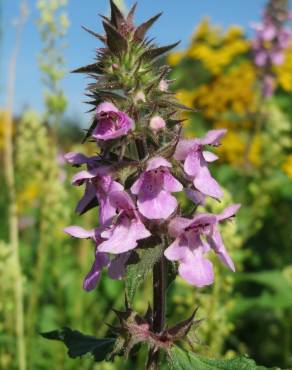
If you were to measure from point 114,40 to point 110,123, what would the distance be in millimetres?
215

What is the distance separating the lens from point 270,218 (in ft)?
16.8

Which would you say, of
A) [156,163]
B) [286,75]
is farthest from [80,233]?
[286,75]

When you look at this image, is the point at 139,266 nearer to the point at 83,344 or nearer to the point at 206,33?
the point at 83,344

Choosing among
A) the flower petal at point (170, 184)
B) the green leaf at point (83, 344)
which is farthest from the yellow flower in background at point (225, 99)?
the flower petal at point (170, 184)

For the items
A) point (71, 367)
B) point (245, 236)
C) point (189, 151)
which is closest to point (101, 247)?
point (189, 151)

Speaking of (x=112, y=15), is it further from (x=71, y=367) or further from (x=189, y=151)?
(x=71, y=367)

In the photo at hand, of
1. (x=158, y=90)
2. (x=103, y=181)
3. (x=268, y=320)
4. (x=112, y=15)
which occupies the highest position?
(x=112, y=15)

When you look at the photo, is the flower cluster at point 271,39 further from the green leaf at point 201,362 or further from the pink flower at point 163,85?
the green leaf at point 201,362

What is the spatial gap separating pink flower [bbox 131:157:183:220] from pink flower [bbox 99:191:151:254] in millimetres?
36

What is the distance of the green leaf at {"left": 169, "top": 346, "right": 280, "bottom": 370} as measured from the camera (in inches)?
60.0

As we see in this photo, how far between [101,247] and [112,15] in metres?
0.61

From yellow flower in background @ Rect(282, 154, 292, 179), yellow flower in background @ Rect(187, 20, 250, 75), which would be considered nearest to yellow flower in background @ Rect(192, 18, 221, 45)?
yellow flower in background @ Rect(187, 20, 250, 75)

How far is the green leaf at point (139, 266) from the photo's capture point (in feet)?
4.84

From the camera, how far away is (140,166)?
158cm
